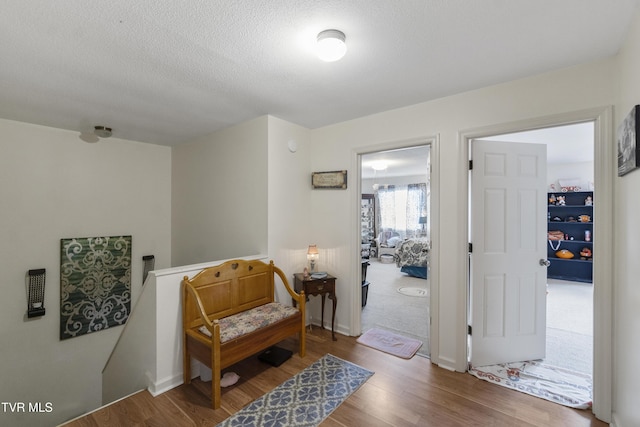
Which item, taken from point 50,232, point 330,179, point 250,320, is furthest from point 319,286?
point 50,232

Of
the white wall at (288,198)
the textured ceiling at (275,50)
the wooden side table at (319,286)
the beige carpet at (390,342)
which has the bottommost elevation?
the beige carpet at (390,342)

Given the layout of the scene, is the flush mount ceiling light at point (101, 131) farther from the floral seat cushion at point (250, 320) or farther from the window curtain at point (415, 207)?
the window curtain at point (415, 207)

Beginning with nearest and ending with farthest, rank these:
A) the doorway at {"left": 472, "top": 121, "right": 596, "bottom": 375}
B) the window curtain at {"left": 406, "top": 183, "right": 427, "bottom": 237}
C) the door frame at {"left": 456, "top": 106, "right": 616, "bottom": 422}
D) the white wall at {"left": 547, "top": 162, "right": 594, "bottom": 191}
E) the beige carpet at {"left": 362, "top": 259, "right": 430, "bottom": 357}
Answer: the door frame at {"left": 456, "top": 106, "right": 616, "bottom": 422}, the beige carpet at {"left": 362, "top": 259, "right": 430, "bottom": 357}, the doorway at {"left": 472, "top": 121, "right": 596, "bottom": 375}, the white wall at {"left": 547, "top": 162, "right": 594, "bottom": 191}, the window curtain at {"left": 406, "top": 183, "right": 427, "bottom": 237}

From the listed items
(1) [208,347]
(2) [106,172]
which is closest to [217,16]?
(1) [208,347]

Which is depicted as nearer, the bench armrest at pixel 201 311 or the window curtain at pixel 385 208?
the bench armrest at pixel 201 311

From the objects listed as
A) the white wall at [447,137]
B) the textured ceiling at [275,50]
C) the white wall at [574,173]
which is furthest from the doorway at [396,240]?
the white wall at [574,173]

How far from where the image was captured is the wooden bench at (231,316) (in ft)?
6.84

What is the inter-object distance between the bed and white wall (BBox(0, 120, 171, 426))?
5.10 m

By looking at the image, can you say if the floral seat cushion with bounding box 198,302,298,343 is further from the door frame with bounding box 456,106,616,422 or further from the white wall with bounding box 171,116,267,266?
the door frame with bounding box 456,106,616,422

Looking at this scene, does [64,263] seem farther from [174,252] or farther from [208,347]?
[208,347]

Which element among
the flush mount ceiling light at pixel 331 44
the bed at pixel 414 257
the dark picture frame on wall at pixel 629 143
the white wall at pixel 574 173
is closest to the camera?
the dark picture frame on wall at pixel 629 143

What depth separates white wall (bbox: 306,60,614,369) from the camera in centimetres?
203

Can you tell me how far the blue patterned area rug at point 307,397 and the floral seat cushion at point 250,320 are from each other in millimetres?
495

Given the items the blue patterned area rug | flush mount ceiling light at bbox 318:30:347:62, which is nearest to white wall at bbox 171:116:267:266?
the blue patterned area rug
